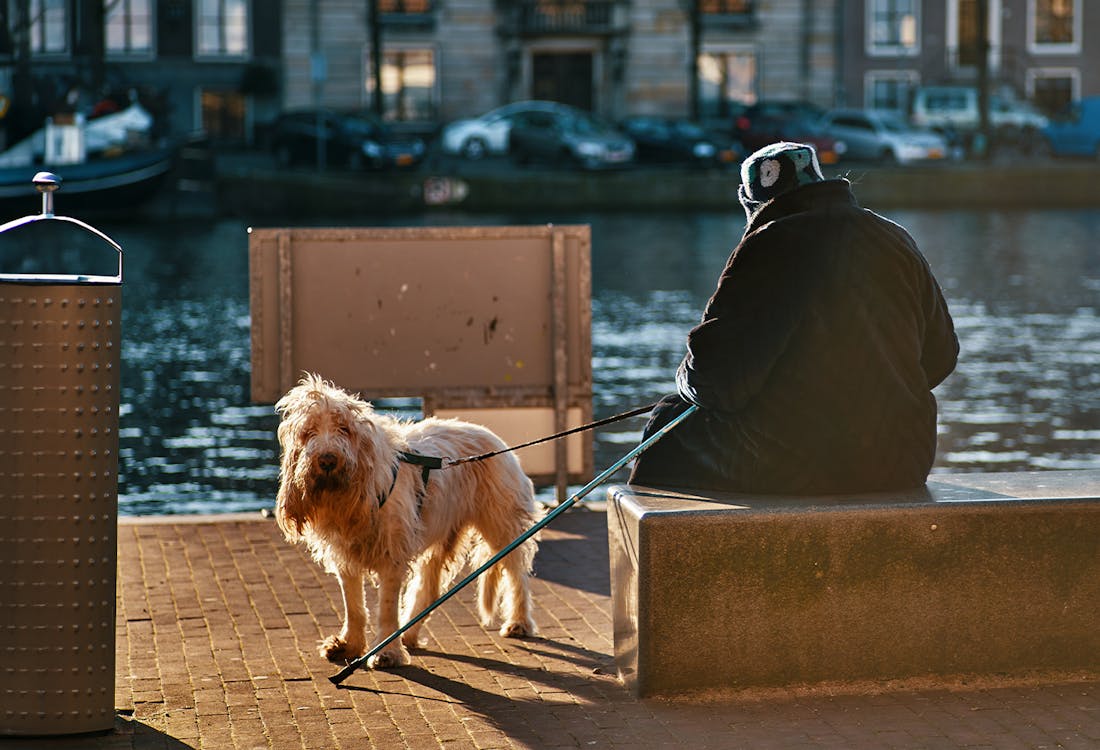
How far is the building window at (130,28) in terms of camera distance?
5359cm

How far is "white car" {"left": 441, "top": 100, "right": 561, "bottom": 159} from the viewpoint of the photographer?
4491 cm

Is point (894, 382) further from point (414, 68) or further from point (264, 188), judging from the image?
point (414, 68)

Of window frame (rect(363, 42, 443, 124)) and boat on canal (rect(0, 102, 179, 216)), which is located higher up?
window frame (rect(363, 42, 443, 124))

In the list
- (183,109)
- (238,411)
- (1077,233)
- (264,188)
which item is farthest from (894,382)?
(183,109)

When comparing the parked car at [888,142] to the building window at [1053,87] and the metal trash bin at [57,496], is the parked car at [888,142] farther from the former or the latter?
the metal trash bin at [57,496]

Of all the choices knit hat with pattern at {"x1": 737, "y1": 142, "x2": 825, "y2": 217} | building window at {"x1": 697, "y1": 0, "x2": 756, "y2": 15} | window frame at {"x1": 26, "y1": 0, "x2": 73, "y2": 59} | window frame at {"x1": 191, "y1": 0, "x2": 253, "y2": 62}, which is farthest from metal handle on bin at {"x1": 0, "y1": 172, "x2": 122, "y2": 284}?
building window at {"x1": 697, "y1": 0, "x2": 756, "y2": 15}

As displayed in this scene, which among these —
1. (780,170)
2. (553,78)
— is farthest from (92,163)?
(780,170)

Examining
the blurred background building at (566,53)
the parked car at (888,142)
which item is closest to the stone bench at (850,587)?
the parked car at (888,142)

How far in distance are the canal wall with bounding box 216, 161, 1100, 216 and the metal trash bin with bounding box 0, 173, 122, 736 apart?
30570 millimetres

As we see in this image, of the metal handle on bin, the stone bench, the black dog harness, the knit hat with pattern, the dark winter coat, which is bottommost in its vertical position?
the stone bench

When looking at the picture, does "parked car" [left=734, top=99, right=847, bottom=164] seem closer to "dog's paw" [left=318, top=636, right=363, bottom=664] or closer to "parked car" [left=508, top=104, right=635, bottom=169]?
"parked car" [left=508, top=104, right=635, bottom=169]

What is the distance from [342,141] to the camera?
41.7 m

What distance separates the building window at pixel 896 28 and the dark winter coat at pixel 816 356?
5241cm

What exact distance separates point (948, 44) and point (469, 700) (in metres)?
53.5
